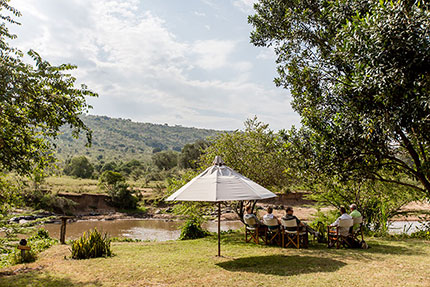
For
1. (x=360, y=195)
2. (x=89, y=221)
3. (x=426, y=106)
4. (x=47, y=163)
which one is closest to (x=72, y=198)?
(x=89, y=221)

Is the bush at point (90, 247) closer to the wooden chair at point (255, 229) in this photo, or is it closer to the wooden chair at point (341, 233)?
the wooden chair at point (255, 229)

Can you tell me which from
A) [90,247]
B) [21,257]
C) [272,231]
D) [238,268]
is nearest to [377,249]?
[272,231]

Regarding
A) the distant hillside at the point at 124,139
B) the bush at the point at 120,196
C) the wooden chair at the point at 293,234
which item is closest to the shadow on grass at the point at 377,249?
the wooden chair at the point at 293,234

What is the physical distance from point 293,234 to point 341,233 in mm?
1335

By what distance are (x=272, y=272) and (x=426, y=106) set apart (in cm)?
412

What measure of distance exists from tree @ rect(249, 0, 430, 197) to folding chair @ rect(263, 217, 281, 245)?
8.85 ft

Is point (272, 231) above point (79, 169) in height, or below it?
below

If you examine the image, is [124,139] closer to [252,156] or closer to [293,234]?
[252,156]

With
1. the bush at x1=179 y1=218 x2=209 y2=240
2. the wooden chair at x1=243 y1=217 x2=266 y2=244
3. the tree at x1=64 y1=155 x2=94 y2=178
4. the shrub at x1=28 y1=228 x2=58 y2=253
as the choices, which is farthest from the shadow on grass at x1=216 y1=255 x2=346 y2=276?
the tree at x1=64 y1=155 x2=94 y2=178

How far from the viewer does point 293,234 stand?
9.09 meters

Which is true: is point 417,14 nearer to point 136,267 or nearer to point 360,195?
point 136,267

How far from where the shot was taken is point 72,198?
36.6 meters

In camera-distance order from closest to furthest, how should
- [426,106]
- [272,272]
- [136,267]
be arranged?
1. [426,106]
2. [272,272]
3. [136,267]

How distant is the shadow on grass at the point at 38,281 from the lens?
573cm
